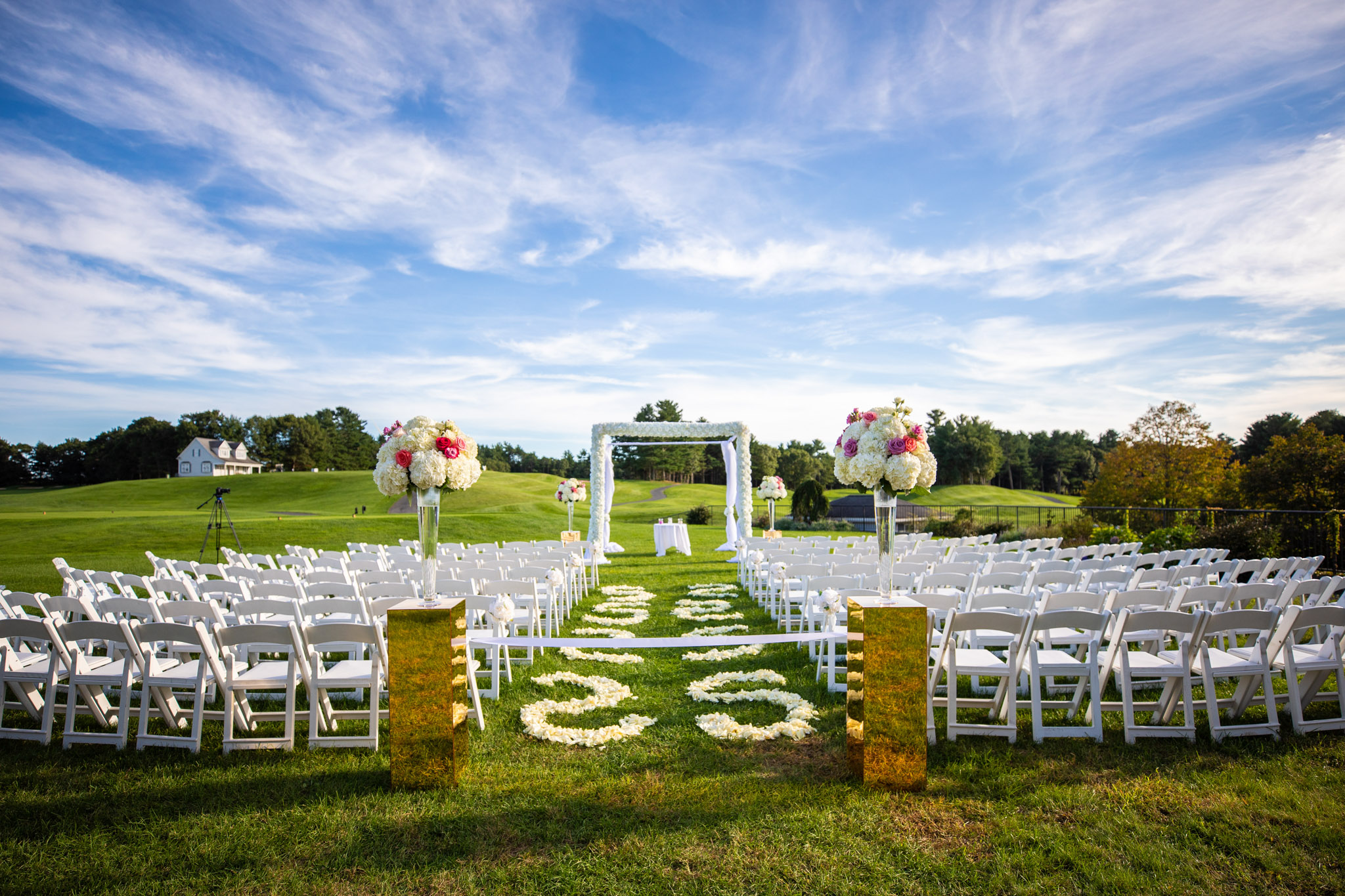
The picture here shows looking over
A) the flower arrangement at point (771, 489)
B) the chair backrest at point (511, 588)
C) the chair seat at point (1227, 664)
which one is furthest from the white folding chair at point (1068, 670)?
the flower arrangement at point (771, 489)

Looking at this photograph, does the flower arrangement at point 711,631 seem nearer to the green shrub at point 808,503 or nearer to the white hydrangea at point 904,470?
the white hydrangea at point 904,470

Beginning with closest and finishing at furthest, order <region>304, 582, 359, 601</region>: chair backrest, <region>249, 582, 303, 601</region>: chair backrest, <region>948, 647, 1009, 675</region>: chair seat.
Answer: <region>948, 647, 1009, 675</region>: chair seat, <region>249, 582, 303, 601</region>: chair backrest, <region>304, 582, 359, 601</region>: chair backrest

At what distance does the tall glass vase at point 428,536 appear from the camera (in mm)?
4039

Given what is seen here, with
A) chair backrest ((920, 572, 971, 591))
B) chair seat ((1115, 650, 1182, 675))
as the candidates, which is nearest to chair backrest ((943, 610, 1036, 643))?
chair seat ((1115, 650, 1182, 675))

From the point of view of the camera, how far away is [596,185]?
13.7m

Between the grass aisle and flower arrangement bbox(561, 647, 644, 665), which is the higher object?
the grass aisle

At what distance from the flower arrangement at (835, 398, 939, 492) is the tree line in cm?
7355

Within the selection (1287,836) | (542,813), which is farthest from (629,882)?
(1287,836)

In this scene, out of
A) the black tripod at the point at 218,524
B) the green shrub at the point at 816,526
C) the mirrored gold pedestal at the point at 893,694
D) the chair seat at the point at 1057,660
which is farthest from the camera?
the green shrub at the point at 816,526

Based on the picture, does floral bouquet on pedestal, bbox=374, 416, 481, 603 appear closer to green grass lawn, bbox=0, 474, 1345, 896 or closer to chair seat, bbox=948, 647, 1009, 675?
green grass lawn, bbox=0, 474, 1345, 896

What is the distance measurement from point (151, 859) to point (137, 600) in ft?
7.46

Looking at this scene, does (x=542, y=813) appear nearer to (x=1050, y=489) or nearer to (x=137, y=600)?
(x=137, y=600)

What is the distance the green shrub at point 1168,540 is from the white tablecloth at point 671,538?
35.9ft

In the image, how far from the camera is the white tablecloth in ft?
62.1
